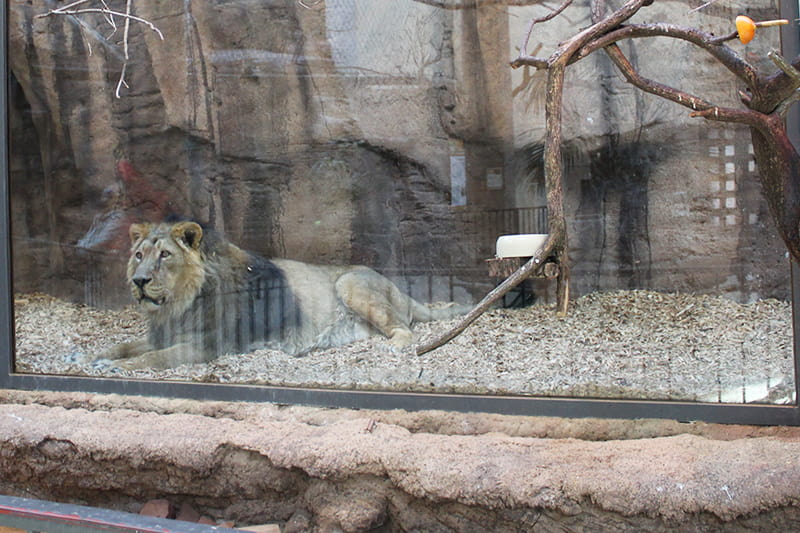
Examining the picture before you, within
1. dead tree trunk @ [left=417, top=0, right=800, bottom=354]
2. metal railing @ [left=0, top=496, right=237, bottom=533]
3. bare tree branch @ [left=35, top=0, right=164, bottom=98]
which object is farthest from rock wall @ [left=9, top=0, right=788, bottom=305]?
metal railing @ [left=0, top=496, right=237, bottom=533]

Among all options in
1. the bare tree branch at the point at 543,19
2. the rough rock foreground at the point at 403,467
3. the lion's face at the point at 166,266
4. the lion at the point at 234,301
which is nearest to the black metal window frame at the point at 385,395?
the rough rock foreground at the point at 403,467

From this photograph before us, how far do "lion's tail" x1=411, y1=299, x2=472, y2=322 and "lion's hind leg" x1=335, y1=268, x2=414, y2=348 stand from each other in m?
0.04

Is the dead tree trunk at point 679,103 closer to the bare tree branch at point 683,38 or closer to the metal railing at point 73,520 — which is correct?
the bare tree branch at point 683,38

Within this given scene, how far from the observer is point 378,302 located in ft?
10.5

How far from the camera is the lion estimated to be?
326cm

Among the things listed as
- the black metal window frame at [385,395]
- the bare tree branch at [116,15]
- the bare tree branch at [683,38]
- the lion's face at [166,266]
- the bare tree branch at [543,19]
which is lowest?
the black metal window frame at [385,395]

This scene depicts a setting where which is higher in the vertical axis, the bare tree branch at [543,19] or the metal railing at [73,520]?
the bare tree branch at [543,19]

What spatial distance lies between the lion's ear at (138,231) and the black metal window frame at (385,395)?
2.27 feet

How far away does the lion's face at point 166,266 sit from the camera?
3553mm

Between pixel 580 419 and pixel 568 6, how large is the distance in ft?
5.76

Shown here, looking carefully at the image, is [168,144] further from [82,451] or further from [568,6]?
[568,6]

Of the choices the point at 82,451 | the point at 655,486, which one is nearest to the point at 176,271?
the point at 82,451

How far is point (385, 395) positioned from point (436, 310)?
455 millimetres

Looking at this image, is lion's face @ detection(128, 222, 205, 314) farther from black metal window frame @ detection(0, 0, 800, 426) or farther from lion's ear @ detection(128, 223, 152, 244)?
black metal window frame @ detection(0, 0, 800, 426)
